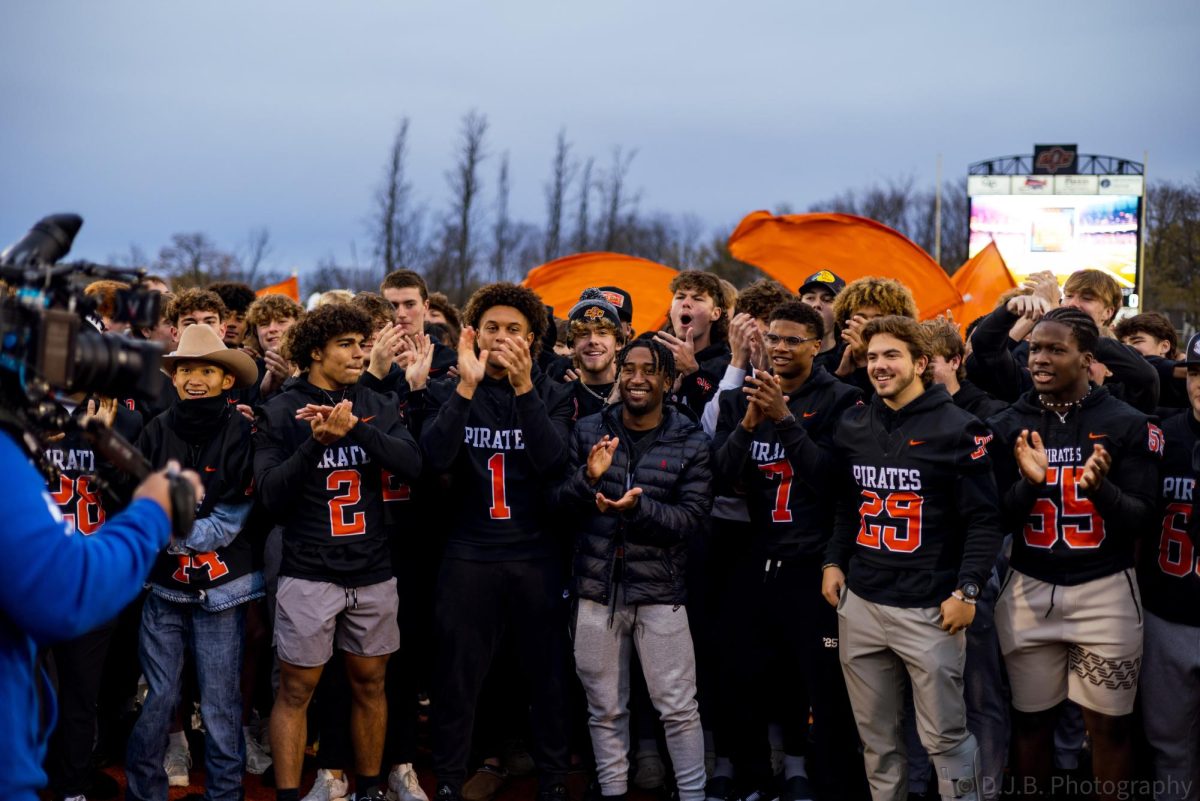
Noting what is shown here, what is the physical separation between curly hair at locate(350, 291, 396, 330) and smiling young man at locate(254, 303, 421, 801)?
3.14 ft

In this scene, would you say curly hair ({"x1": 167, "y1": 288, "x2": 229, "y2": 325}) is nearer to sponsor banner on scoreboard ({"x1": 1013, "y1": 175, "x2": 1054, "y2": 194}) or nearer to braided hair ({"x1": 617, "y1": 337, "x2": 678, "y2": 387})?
braided hair ({"x1": 617, "y1": 337, "x2": 678, "y2": 387})

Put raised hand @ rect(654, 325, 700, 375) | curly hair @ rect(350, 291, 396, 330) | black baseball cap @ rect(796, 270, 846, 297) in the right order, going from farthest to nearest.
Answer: black baseball cap @ rect(796, 270, 846, 297), curly hair @ rect(350, 291, 396, 330), raised hand @ rect(654, 325, 700, 375)

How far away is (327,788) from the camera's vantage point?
5.91 meters

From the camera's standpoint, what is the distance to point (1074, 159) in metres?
35.5

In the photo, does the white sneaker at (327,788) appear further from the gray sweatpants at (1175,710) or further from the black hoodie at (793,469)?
the gray sweatpants at (1175,710)

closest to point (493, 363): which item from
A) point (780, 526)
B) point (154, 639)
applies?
point (780, 526)

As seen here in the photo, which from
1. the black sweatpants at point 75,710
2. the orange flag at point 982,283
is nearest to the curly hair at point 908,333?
the black sweatpants at point 75,710

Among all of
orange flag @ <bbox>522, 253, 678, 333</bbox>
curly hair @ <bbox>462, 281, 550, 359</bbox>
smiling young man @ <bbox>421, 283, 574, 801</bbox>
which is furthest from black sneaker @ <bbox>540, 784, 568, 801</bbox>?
orange flag @ <bbox>522, 253, 678, 333</bbox>

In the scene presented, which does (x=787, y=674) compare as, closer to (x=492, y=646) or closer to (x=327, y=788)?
(x=492, y=646)

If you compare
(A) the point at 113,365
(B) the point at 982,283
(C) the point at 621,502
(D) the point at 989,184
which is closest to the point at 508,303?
Answer: (C) the point at 621,502

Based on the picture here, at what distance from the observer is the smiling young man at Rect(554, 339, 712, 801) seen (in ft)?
18.9

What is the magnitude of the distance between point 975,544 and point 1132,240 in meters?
31.0

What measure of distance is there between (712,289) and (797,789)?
10.4 ft

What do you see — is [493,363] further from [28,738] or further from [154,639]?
[28,738]
